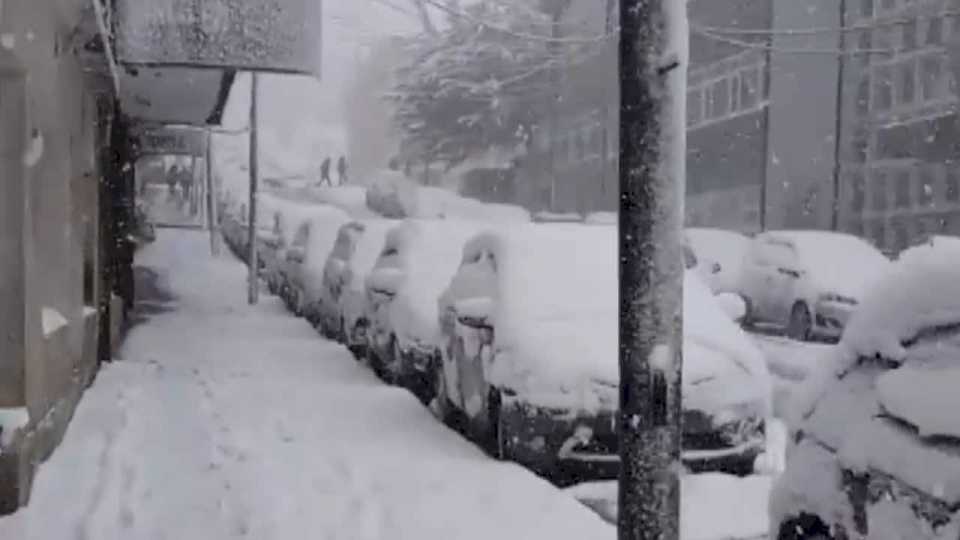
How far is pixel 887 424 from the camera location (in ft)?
14.8

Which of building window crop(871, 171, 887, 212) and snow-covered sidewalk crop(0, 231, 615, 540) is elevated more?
building window crop(871, 171, 887, 212)

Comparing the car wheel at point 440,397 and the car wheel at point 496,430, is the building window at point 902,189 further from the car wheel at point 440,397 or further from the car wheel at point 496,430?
the car wheel at point 496,430

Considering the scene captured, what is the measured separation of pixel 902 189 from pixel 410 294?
23315 millimetres

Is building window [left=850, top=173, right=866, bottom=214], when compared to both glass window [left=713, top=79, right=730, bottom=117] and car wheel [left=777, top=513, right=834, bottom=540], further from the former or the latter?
car wheel [left=777, top=513, right=834, bottom=540]

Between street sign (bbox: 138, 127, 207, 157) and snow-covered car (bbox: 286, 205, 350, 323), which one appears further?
street sign (bbox: 138, 127, 207, 157)

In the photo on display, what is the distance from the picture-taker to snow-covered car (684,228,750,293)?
2370 centimetres

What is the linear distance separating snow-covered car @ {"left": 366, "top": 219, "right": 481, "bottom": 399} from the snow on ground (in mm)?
3347

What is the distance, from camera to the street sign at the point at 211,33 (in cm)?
1152

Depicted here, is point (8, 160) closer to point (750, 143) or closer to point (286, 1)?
point (286, 1)

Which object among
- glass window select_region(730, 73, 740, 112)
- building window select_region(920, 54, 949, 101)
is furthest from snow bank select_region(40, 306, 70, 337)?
glass window select_region(730, 73, 740, 112)

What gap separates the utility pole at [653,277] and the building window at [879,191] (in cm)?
3071

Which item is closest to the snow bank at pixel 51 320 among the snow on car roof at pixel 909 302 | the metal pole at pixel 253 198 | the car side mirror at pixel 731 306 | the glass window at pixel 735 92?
the car side mirror at pixel 731 306

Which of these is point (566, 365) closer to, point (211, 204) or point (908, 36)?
point (908, 36)

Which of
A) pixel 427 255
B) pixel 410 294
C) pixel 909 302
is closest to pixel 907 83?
pixel 427 255
